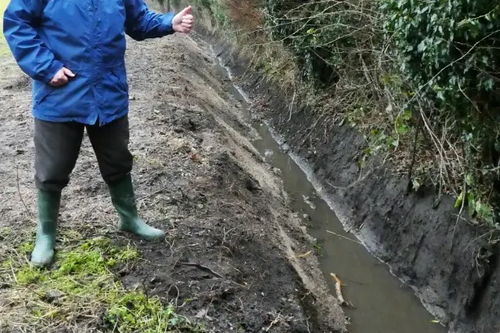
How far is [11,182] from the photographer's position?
615 centimetres

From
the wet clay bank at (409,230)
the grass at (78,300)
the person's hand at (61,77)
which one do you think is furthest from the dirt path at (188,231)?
the person's hand at (61,77)

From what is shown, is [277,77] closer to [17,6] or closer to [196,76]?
[196,76]

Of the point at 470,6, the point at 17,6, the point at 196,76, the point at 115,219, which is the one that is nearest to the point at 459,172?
the point at 470,6

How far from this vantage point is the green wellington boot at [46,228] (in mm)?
4211

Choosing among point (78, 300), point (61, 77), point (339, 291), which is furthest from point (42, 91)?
point (339, 291)

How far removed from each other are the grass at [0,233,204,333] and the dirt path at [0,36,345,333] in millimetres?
14

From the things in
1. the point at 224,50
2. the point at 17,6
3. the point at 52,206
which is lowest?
the point at 224,50

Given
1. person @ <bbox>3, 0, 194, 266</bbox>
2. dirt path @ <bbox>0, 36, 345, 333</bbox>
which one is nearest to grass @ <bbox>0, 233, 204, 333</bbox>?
dirt path @ <bbox>0, 36, 345, 333</bbox>

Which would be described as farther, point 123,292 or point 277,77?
point 277,77

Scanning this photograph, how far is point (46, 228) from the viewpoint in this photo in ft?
14.3

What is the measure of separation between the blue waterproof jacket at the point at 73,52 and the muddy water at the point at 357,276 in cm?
376

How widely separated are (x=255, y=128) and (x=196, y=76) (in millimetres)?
2714

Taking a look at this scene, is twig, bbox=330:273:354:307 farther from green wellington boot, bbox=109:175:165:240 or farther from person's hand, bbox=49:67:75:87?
person's hand, bbox=49:67:75:87

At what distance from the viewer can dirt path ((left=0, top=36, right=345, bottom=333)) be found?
13.7 ft
